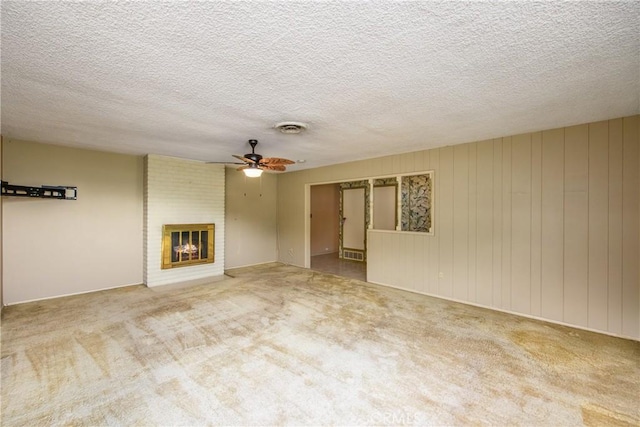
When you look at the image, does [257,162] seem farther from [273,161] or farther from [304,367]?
[304,367]

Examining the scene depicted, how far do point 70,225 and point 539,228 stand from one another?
7102mm

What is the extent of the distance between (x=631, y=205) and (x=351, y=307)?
11.4ft

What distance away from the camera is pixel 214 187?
239 inches

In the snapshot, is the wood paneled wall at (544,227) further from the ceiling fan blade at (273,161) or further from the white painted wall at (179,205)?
the white painted wall at (179,205)

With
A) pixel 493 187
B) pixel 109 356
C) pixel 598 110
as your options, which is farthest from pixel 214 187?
pixel 598 110

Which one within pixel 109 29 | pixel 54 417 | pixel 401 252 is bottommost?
pixel 54 417

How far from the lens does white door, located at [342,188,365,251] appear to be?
26.3ft

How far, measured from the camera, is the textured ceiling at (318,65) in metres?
1.45

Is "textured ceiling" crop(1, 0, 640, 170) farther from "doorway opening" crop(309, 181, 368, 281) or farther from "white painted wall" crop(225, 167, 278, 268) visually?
"doorway opening" crop(309, 181, 368, 281)

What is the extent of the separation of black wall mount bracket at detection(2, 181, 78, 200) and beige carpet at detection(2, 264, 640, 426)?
164 cm

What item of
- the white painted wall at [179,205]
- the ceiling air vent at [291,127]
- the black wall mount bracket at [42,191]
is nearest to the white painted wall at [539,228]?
the ceiling air vent at [291,127]

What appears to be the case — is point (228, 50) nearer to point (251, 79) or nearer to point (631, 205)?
point (251, 79)

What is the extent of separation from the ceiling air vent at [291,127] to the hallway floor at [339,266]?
347cm

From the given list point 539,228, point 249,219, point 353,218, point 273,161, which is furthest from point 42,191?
point 539,228
